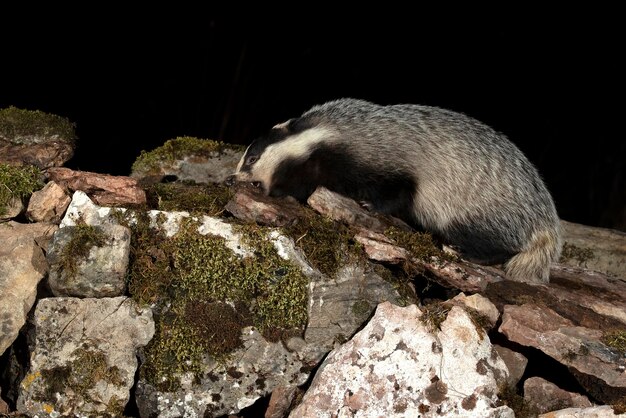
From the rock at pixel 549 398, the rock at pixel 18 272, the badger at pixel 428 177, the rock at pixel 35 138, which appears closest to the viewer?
the rock at pixel 18 272

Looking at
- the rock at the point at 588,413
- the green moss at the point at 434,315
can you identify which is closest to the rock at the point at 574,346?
the rock at the point at 588,413

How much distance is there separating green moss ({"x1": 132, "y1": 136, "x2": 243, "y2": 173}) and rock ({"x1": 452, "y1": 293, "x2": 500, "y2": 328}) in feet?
6.53

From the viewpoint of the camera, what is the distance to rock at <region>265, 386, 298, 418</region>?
3584mm

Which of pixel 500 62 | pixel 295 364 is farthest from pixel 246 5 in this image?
pixel 295 364

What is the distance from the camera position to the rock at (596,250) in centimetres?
518

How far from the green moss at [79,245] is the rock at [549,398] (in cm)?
212

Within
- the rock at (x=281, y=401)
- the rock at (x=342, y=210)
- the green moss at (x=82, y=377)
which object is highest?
the rock at (x=342, y=210)

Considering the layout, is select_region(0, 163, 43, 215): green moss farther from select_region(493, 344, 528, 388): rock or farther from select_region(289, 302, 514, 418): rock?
select_region(493, 344, 528, 388): rock

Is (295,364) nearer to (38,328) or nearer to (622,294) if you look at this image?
(38,328)

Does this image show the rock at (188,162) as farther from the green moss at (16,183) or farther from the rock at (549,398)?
the rock at (549,398)

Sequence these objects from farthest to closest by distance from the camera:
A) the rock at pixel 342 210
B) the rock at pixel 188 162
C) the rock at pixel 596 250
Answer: the rock at pixel 596 250 < the rock at pixel 188 162 < the rock at pixel 342 210

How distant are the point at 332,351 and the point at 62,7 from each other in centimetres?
538

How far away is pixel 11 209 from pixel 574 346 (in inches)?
110

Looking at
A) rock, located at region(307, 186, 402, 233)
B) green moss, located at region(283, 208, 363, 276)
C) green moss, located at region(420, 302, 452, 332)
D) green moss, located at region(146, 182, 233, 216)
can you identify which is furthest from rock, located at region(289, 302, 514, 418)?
green moss, located at region(146, 182, 233, 216)
